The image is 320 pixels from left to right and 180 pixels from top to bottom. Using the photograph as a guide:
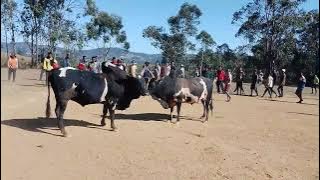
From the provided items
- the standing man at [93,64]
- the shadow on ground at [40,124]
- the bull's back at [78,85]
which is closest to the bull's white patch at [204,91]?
the shadow on ground at [40,124]

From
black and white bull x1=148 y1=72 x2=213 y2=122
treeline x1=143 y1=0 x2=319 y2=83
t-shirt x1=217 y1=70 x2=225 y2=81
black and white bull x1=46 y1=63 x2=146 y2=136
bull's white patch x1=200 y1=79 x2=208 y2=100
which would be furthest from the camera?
treeline x1=143 y1=0 x2=319 y2=83

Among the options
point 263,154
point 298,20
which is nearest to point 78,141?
point 263,154

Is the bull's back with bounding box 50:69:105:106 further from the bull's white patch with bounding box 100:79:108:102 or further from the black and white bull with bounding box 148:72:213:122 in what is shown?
the black and white bull with bounding box 148:72:213:122

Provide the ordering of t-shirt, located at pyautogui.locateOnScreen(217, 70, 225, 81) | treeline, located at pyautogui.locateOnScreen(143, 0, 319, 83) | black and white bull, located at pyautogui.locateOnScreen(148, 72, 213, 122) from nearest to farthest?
black and white bull, located at pyautogui.locateOnScreen(148, 72, 213, 122) < t-shirt, located at pyautogui.locateOnScreen(217, 70, 225, 81) < treeline, located at pyautogui.locateOnScreen(143, 0, 319, 83)

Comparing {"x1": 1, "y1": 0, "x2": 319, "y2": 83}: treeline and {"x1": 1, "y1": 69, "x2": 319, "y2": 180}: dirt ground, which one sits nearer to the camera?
{"x1": 1, "y1": 69, "x2": 319, "y2": 180}: dirt ground

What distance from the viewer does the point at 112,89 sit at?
1170cm

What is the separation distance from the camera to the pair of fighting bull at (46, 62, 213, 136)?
10.7 meters

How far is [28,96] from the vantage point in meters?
17.2

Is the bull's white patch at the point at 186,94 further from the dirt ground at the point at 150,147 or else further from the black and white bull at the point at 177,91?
the dirt ground at the point at 150,147

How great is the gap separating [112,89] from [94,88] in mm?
594

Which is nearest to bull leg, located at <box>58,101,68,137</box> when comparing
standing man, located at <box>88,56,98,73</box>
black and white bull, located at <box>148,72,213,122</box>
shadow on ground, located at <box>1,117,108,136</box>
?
shadow on ground, located at <box>1,117,108,136</box>

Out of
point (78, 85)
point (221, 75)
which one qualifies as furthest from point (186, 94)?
point (221, 75)

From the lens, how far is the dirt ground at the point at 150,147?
8055mm

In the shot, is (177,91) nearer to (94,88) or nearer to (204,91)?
(204,91)
